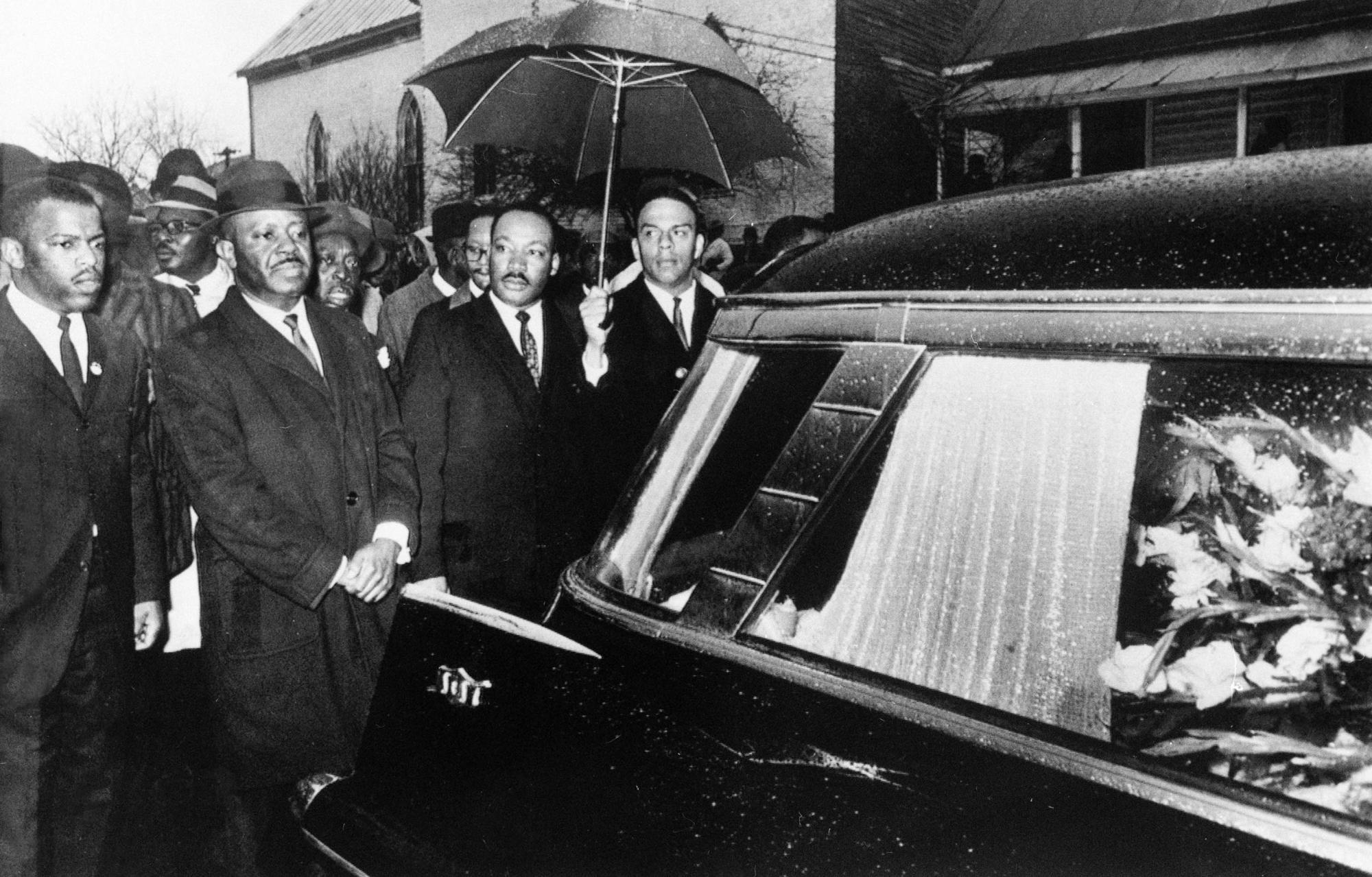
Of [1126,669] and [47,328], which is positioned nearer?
[1126,669]

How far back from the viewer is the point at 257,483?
2857mm

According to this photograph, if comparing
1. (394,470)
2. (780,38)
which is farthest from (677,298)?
(780,38)

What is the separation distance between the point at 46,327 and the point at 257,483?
34.2 inches

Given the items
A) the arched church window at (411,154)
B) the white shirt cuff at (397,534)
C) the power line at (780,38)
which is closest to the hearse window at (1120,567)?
the white shirt cuff at (397,534)

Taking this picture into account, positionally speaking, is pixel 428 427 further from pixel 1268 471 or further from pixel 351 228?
pixel 351 228

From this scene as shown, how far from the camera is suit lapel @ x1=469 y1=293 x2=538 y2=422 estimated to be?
3.53 m

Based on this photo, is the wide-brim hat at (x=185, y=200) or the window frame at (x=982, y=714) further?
the wide-brim hat at (x=185, y=200)

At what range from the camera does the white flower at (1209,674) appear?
136 centimetres

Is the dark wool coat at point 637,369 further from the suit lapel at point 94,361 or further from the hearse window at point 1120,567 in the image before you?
the hearse window at point 1120,567

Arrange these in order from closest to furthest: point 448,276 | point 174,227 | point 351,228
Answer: point 351,228, point 174,227, point 448,276

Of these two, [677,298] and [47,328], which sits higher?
[677,298]

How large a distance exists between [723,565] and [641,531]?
0.28m

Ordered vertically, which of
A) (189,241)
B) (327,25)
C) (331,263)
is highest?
(327,25)

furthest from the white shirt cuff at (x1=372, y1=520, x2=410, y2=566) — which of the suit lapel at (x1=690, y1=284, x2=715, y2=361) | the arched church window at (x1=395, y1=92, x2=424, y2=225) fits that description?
the arched church window at (x1=395, y1=92, x2=424, y2=225)
